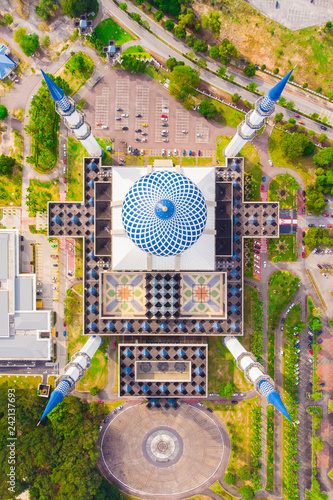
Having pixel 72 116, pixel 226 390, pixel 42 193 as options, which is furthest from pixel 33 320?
pixel 226 390

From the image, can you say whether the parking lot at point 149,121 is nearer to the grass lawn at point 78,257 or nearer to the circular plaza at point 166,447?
the grass lawn at point 78,257

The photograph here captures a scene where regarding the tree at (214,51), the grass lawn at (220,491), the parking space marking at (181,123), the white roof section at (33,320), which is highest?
the tree at (214,51)

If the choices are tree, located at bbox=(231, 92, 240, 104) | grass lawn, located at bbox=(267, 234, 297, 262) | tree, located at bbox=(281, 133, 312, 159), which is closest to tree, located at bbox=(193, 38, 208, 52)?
tree, located at bbox=(231, 92, 240, 104)

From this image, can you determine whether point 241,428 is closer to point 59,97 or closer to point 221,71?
point 59,97

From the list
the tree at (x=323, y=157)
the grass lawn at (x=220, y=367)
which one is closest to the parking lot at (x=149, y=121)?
the tree at (x=323, y=157)

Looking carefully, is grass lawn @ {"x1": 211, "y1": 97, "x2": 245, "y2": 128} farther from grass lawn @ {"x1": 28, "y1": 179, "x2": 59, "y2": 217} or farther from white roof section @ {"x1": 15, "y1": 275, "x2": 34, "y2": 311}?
white roof section @ {"x1": 15, "y1": 275, "x2": 34, "y2": 311}

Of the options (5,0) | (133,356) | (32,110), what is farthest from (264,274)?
(5,0)

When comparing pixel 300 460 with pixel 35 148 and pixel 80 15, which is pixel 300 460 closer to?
pixel 35 148
